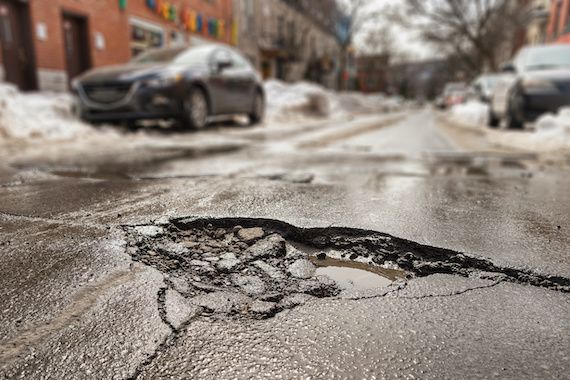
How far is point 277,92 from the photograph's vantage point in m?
16.0

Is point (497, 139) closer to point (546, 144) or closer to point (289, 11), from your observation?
point (546, 144)

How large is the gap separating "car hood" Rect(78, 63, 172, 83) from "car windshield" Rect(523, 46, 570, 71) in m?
6.71

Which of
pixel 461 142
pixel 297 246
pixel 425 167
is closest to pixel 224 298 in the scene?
pixel 297 246

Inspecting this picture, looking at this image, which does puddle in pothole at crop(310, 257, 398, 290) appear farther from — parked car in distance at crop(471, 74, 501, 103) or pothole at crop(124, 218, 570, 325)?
parked car in distance at crop(471, 74, 501, 103)

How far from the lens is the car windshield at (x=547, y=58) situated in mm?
8281

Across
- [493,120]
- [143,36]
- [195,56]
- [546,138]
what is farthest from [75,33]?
[546,138]

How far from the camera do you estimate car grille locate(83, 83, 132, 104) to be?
719 centimetres

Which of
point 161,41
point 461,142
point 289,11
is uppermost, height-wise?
point 289,11

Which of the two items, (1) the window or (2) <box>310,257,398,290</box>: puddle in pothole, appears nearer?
(2) <box>310,257,398,290</box>: puddle in pothole

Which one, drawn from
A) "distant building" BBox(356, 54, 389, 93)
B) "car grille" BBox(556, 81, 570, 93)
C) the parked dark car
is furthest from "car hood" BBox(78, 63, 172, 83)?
"distant building" BBox(356, 54, 389, 93)

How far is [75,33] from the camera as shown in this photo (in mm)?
12016

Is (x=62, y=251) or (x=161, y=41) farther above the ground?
(x=161, y=41)

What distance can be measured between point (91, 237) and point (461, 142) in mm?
6453

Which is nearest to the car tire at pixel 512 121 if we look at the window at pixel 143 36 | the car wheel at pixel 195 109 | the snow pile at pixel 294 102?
the car wheel at pixel 195 109
